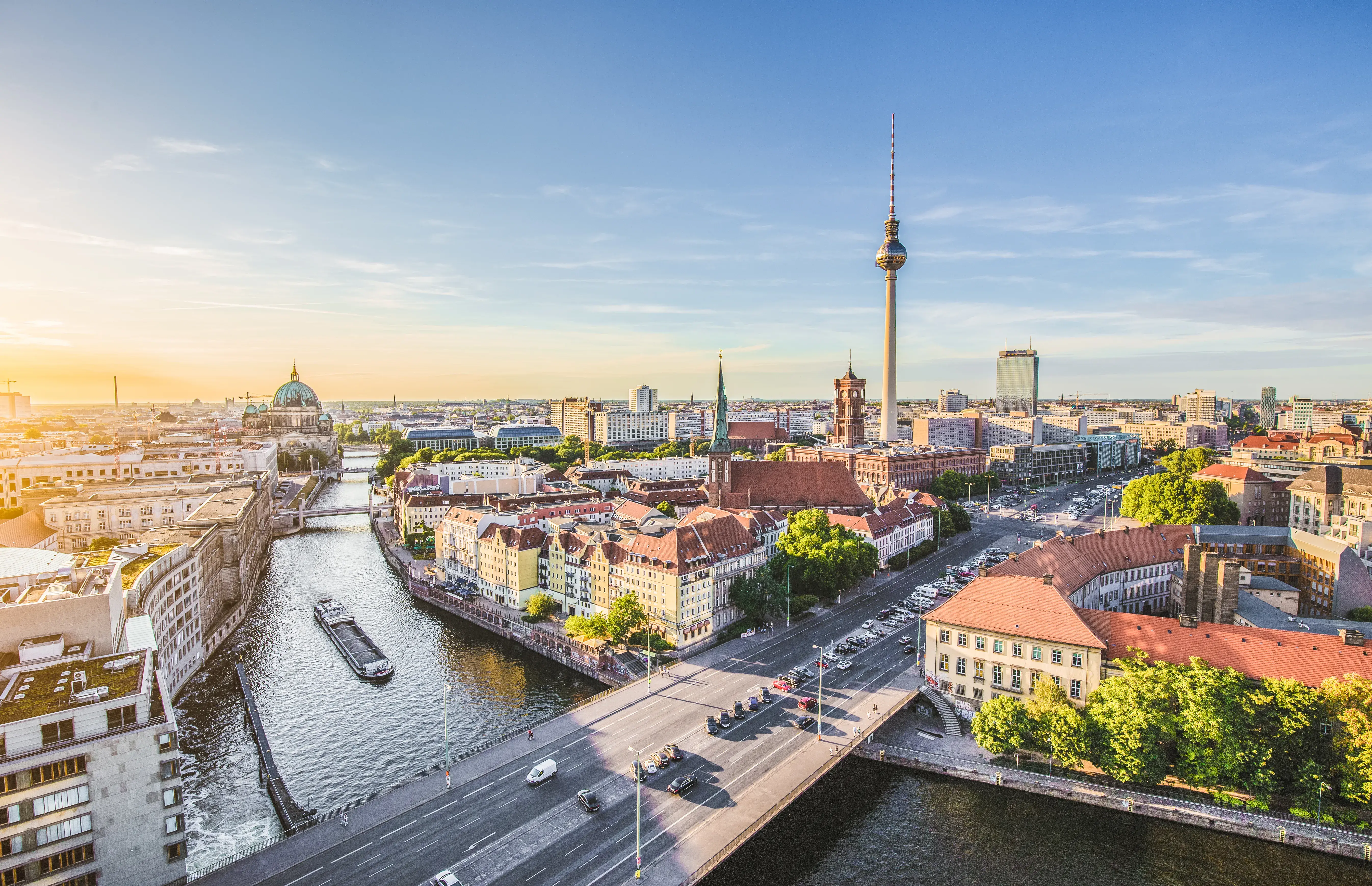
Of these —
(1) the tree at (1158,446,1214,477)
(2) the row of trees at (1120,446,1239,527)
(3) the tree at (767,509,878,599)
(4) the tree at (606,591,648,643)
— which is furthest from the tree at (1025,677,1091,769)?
(1) the tree at (1158,446,1214,477)

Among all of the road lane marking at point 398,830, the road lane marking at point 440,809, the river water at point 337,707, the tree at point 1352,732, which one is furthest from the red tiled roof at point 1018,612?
the road lane marking at point 398,830

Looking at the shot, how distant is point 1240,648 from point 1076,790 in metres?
13.6

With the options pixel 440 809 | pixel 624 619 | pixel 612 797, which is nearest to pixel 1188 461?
pixel 624 619

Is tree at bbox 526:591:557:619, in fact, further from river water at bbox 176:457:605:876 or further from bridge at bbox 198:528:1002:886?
bridge at bbox 198:528:1002:886

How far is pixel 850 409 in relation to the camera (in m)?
172

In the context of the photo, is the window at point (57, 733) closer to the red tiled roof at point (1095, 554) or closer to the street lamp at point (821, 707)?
the street lamp at point (821, 707)

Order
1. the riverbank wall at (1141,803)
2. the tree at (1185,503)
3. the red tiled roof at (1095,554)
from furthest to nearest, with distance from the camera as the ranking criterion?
1. the tree at (1185,503)
2. the red tiled roof at (1095,554)
3. the riverbank wall at (1141,803)

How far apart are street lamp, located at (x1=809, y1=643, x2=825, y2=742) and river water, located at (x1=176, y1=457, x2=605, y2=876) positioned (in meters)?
19.6

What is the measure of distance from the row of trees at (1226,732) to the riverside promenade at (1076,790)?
1118mm

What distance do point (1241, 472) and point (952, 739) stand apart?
95456 mm

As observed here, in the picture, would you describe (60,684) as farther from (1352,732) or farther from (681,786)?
(1352,732)

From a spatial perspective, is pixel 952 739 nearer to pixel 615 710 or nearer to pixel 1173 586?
pixel 615 710

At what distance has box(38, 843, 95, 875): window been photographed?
1160 inches

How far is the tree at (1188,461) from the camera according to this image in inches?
4537
